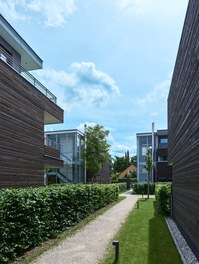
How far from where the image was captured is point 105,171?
50.9 metres

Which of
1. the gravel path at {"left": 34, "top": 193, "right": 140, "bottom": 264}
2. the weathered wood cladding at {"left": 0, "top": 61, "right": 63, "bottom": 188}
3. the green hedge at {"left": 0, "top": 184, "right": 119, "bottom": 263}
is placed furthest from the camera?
the weathered wood cladding at {"left": 0, "top": 61, "right": 63, "bottom": 188}

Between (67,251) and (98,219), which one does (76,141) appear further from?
(67,251)

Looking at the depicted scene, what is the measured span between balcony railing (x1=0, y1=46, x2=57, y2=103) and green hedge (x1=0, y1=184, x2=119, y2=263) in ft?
19.6

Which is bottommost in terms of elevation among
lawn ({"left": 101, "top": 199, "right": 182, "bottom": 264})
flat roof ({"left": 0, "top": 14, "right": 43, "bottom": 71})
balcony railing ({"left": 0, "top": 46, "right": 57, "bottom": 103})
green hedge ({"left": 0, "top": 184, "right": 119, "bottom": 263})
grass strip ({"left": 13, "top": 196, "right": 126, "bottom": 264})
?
lawn ({"left": 101, "top": 199, "right": 182, "bottom": 264})

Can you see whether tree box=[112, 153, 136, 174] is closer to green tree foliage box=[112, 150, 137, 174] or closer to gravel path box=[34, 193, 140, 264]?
green tree foliage box=[112, 150, 137, 174]

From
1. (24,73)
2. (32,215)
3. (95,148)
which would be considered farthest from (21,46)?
(95,148)

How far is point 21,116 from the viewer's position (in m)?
13.1

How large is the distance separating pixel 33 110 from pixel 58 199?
583cm

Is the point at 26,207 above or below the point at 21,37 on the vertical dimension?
below

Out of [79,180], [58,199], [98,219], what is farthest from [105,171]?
[58,199]

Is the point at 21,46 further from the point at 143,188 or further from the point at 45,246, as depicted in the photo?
the point at 143,188

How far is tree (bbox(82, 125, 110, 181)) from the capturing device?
3672 centimetres

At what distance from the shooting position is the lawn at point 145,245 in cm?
694

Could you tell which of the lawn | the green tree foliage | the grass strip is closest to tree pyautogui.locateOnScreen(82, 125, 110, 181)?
the lawn
